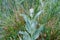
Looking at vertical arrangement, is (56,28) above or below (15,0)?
below

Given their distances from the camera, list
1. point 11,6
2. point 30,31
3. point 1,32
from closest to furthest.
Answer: point 30,31, point 1,32, point 11,6

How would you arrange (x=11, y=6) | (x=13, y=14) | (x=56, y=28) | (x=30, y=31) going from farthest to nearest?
(x=11, y=6) → (x=13, y=14) → (x=56, y=28) → (x=30, y=31)

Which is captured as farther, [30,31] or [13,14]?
[13,14]

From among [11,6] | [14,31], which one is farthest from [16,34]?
[11,6]

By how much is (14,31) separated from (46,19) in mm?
342

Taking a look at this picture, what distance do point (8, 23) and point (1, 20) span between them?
127mm

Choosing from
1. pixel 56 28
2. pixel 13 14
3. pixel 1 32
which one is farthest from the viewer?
pixel 13 14

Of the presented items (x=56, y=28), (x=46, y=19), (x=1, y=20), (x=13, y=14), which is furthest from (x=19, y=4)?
(x=56, y=28)

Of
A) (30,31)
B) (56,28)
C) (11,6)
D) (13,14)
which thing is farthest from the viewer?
(11,6)

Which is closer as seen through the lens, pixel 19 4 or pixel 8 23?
pixel 8 23

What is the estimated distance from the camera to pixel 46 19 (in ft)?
6.73

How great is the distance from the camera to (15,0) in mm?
2463

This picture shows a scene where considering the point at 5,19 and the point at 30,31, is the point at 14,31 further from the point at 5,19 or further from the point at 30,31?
the point at 30,31

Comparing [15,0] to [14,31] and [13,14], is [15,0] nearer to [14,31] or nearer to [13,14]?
[13,14]
